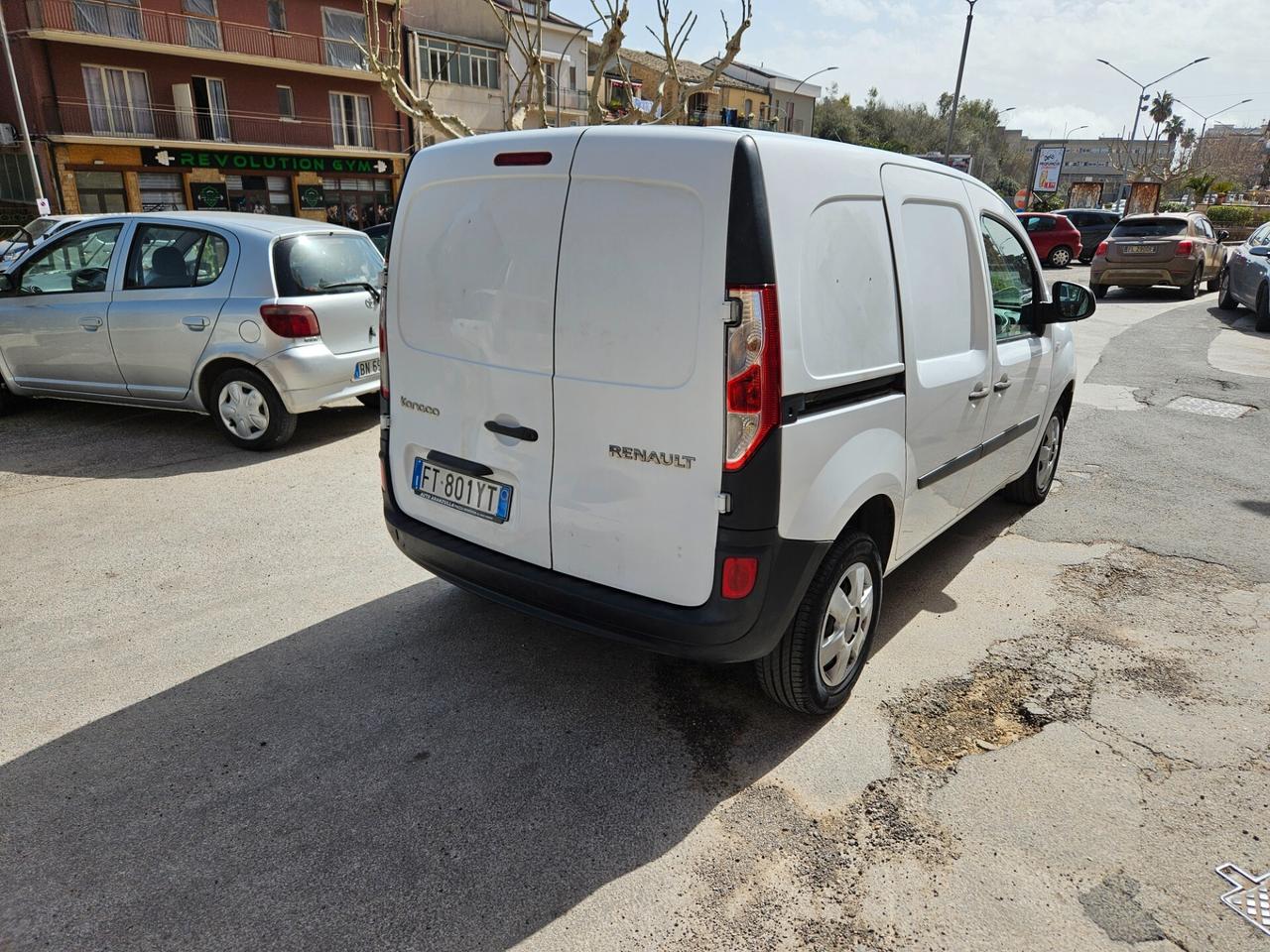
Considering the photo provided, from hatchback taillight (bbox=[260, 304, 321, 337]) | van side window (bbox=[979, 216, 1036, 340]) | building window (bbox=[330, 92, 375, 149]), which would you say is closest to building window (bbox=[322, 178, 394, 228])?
building window (bbox=[330, 92, 375, 149])

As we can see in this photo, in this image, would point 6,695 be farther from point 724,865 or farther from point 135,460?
point 135,460

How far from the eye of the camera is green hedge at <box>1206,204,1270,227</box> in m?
43.7

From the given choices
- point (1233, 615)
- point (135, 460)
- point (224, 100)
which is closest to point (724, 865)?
point (1233, 615)

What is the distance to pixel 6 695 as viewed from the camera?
3162 mm

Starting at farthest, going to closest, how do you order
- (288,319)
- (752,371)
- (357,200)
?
1. (357,200)
2. (288,319)
3. (752,371)

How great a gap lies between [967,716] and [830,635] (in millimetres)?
650

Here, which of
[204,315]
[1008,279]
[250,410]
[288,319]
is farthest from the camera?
[250,410]

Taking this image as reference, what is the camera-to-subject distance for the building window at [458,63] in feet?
120

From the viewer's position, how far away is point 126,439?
654 cm

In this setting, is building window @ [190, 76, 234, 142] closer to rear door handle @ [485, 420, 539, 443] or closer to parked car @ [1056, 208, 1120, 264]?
parked car @ [1056, 208, 1120, 264]

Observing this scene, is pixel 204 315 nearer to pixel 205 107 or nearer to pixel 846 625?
pixel 846 625

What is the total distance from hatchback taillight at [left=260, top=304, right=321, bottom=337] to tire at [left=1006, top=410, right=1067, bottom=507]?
4.91 metres

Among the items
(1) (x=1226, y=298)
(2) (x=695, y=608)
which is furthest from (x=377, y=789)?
(1) (x=1226, y=298)

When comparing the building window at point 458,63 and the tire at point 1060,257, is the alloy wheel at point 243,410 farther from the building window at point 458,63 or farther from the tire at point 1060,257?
the building window at point 458,63
